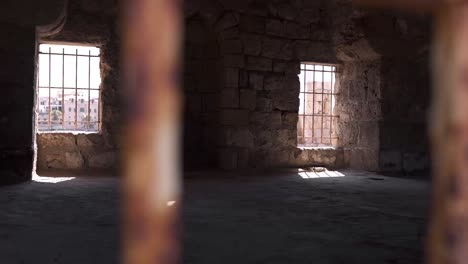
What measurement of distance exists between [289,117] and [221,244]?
18.1 ft

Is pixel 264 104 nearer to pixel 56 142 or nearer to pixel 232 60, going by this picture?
pixel 232 60

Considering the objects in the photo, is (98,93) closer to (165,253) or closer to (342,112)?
(342,112)

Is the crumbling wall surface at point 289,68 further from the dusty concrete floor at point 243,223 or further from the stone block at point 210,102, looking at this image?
the dusty concrete floor at point 243,223

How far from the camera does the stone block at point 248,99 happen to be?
7.87 m

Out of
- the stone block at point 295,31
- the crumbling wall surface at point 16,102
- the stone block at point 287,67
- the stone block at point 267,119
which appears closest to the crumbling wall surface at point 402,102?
the stone block at point 295,31

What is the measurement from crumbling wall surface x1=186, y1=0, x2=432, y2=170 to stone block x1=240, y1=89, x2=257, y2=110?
0.05 feet

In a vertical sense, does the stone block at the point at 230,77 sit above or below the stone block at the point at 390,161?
above

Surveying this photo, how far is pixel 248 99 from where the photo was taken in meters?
7.92

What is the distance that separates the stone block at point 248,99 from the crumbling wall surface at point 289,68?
16 mm

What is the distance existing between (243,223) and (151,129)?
312 cm

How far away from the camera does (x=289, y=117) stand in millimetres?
8328

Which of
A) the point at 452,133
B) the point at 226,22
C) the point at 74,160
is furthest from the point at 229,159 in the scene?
the point at 452,133

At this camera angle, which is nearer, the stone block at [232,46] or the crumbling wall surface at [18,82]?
the crumbling wall surface at [18,82]

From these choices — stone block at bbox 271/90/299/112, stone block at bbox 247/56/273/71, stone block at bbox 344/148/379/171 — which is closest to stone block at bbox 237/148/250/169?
stone block at bbox 271/90/299/112
